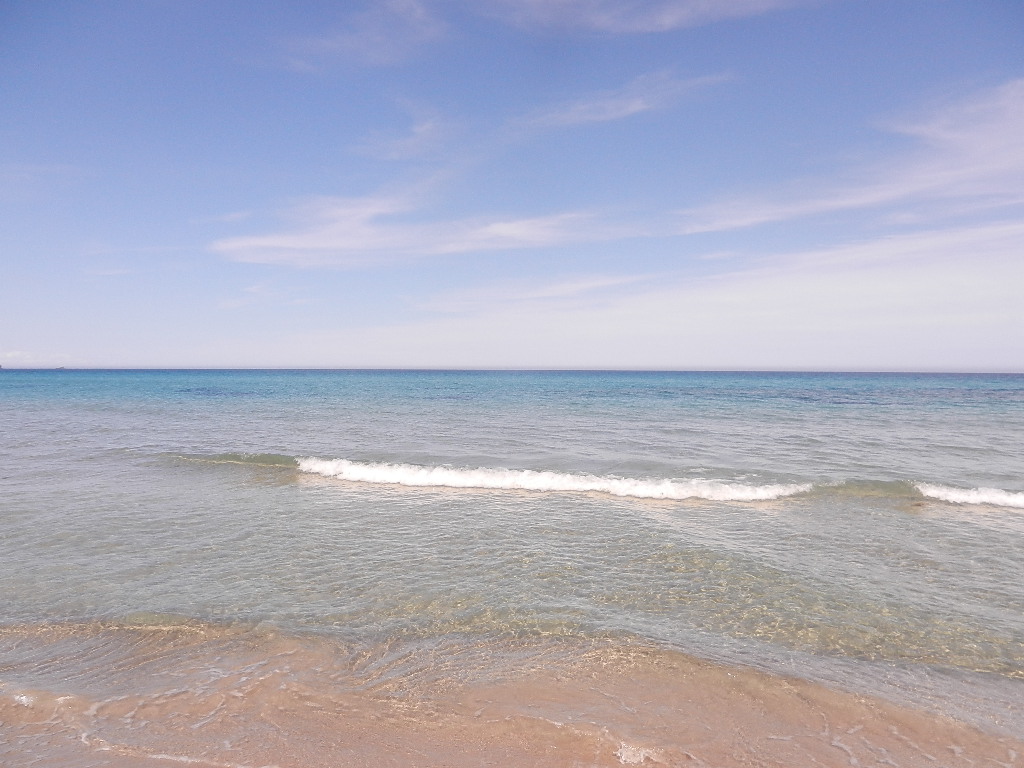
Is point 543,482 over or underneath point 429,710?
over

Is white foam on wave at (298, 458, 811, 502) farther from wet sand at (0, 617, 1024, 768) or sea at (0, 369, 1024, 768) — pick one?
wet sand at (0, 617, 1024, 768)

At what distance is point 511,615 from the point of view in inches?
347

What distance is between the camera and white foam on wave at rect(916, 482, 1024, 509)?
15.7 m

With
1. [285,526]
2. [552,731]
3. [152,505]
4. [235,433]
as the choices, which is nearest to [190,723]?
[552,731]

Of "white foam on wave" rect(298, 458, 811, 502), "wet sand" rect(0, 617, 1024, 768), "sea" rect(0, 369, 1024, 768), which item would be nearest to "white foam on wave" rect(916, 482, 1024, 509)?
"sea" rect(0, 369, 1024, 768)

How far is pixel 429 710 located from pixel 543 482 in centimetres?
1192

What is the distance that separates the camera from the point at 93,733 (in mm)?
5938

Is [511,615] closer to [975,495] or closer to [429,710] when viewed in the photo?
[429,710]

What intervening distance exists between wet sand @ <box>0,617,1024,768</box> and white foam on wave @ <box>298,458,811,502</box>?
9643 mm

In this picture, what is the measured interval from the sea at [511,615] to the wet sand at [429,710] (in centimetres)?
3

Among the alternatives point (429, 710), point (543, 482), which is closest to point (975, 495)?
point (543, 482)

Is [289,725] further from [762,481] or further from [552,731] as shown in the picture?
[762,481]

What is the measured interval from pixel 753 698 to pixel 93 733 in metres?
7.43

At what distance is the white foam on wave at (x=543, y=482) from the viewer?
16734 mm
